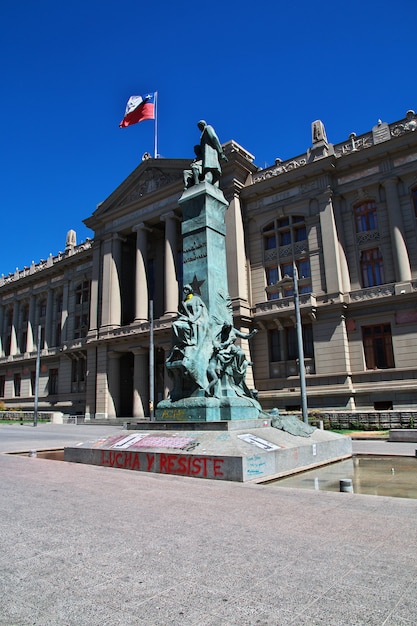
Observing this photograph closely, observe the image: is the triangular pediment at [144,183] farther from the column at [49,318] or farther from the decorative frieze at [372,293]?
the decorative frieze at [372,293]

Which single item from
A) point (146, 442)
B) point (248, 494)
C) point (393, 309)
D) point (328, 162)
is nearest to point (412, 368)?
point (393, 309)

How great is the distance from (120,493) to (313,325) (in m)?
29.3

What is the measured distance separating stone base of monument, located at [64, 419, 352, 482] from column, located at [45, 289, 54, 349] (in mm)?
48770

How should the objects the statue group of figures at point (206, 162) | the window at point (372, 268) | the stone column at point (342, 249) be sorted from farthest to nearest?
the stone column at point (342, 249) < the window at point (372, 268) < the statue group of figures at point (206, 162)

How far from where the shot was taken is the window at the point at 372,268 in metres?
34.3

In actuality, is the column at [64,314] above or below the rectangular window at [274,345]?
above

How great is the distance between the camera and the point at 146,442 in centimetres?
1099

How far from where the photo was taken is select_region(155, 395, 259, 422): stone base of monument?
39.5 feet

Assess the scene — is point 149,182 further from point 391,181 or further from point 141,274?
point 391,181

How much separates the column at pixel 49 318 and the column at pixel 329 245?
37879 millimetres

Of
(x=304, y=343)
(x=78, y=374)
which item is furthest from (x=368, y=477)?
(x=78, y=374)

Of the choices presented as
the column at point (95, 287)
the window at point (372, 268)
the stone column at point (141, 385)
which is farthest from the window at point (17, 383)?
the window at point (372, 268)

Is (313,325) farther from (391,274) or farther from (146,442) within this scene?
(146,442)

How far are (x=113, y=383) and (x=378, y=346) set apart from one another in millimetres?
25476
